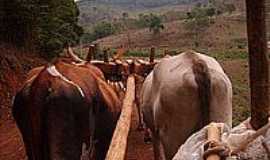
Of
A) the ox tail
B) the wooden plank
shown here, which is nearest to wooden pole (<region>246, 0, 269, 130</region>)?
the wooden plank

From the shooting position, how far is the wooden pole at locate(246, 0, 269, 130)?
2.33 meters

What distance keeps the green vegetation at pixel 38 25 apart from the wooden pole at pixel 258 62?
1516 centimetres

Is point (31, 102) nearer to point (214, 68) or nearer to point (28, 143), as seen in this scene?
point (28, 143)

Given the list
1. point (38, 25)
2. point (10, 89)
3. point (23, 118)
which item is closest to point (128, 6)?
point (38, 25)

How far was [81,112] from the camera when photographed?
4.79m

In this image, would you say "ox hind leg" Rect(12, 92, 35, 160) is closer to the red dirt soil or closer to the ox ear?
the ox ear

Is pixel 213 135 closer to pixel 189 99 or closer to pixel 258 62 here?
pixel 258 62

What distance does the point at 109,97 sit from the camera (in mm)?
5672

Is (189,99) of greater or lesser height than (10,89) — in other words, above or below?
above

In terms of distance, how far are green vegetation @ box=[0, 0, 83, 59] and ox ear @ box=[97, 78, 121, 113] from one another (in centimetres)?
1165

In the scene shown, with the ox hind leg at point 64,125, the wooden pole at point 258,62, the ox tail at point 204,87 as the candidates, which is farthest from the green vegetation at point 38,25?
the wooden pole at point 258,62

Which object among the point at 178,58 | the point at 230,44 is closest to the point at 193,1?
the point at 230,44

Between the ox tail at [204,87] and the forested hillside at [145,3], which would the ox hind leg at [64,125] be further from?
the forested hillside at [145,3]

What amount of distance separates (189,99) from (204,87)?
0.21 metres
